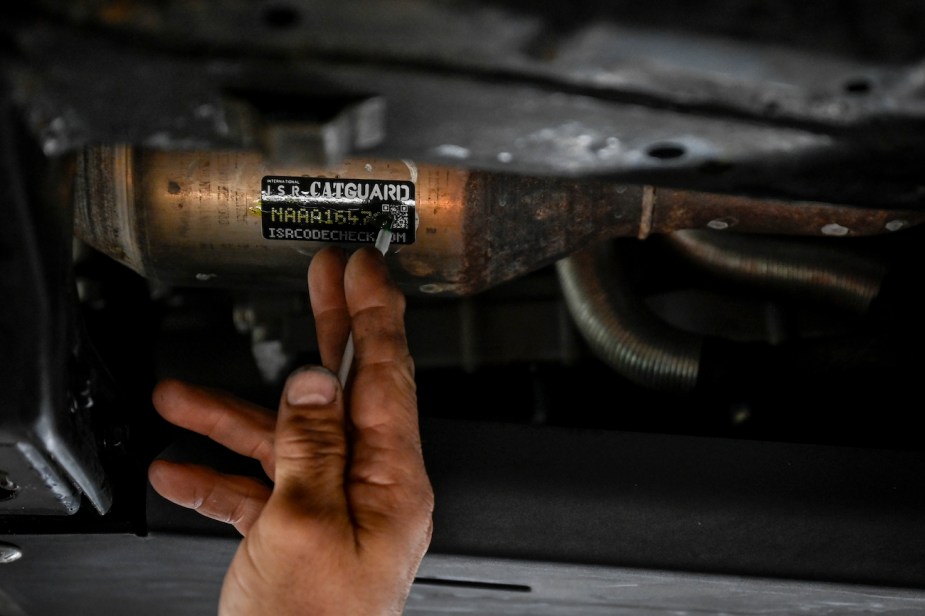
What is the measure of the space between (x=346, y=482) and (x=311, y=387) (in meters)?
0.11

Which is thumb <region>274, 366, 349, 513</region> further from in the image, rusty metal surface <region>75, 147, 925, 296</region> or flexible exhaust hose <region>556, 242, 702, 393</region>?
flexible exhaust hose <region>556, 242, 702, 393</region>

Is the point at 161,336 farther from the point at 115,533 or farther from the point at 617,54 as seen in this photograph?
the point at 617,54

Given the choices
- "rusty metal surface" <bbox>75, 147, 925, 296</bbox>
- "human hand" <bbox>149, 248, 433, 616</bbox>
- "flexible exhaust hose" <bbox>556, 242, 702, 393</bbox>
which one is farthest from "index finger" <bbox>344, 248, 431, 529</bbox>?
"flexible exhaust hose" <bbox>556, 242, 702, 393</bbox>

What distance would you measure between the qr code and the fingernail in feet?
0.65

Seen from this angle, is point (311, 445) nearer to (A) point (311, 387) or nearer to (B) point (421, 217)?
(A) point (311, 387)

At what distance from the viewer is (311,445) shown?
69cm

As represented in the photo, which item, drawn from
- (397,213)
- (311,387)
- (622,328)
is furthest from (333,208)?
(622,328)

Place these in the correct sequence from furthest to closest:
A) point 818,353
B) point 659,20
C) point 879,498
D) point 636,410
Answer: point 636,410 < point 818,353 < point 879,498 < point 659,20

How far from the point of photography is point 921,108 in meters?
0.49

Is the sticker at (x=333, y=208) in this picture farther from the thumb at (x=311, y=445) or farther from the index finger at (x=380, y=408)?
the thumb at (x=311, y=445)

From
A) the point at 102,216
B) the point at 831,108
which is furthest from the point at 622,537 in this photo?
the point at 102,216

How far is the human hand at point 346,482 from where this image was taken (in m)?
0.69

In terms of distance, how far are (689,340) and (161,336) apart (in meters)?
0.69

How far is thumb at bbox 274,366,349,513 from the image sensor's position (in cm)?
69
